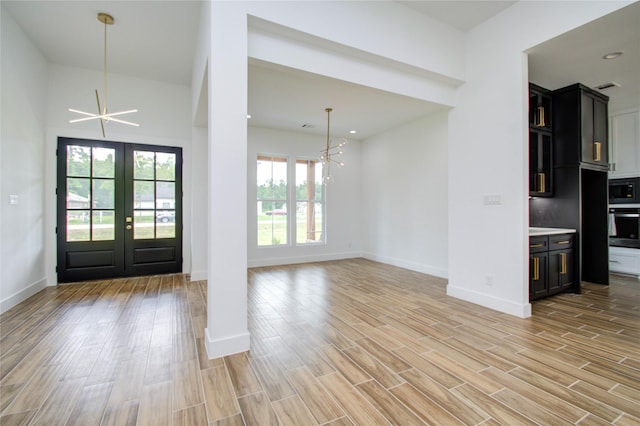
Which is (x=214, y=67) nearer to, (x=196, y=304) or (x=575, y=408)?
(x=196, y=304)

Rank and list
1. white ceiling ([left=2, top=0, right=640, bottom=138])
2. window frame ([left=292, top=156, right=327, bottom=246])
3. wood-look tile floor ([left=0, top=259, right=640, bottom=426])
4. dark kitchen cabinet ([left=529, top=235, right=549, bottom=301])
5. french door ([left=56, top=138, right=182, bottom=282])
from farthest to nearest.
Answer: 1. window frame ([left=292, top=156, right=327, bottom=246])
2. french door ([left=56, top=138, right=182, bottom=282])
3. dark kitchen cabinet ([left=529, top=235, right=549, bottom=301])
4. white ceiling ([left=2, top=0, right=640, bottom=138])
5. wood-look tile floor ([left=0, top=259, right=640, bottom=426])

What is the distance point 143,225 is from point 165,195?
0.68 metres

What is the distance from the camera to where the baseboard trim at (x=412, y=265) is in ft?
17.5

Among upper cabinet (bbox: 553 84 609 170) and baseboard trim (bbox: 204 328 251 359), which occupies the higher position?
upper cabinet (bbox: 553 84 609 170)

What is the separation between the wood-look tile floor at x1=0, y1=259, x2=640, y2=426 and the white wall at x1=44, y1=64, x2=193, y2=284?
5.88 feet

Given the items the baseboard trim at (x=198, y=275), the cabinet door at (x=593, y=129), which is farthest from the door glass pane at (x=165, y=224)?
the cabinet door at (x=593, y=129)

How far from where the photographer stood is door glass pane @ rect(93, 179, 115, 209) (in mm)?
5012

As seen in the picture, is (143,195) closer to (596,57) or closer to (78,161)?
(78,161)

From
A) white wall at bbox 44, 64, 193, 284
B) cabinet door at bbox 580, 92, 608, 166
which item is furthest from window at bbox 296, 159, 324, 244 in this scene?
cabinet door at bbox 580, 92, 608, 166

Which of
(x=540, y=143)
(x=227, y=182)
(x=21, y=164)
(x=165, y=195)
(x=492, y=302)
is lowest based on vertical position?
(x=492, y=302)

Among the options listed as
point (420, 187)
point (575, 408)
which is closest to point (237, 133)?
point (575, 408)

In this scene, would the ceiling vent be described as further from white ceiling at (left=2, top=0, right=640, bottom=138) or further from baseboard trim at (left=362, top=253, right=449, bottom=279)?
baseboard trim at (left=362, top=253, right=449, bottom=279)

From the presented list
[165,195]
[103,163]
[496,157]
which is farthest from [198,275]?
[496,157]

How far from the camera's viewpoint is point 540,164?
416 cm
